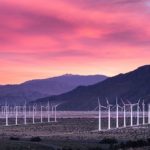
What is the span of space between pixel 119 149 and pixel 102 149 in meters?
6.27

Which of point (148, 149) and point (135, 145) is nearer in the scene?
point (148, 149)

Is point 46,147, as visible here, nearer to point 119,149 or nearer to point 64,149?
point 64,149

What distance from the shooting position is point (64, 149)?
240ft

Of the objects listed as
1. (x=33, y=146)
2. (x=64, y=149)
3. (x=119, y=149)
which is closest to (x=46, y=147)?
(x=33, y=146)

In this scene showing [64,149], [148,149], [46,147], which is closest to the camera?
[148,149]

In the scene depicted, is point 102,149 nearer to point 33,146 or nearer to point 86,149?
point 86,149

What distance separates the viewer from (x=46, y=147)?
8012cm

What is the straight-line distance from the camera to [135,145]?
7500cm

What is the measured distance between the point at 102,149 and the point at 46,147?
28.6 ft

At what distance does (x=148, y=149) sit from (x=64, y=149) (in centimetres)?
1063

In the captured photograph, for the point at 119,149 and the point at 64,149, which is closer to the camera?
the point at 119,149

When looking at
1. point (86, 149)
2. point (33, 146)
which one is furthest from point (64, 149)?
point (33, 146)

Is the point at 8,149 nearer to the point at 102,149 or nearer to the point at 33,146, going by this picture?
the point at 33,146

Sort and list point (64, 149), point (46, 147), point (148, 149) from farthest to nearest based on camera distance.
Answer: point (46, 147) → point (64, 149) → point (148, 149)
